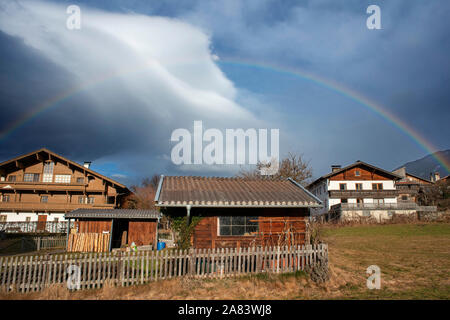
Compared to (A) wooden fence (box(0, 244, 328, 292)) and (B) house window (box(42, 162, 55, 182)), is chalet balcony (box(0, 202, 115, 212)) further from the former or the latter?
(A) wooden fence (box(0, 244, 328, 292))

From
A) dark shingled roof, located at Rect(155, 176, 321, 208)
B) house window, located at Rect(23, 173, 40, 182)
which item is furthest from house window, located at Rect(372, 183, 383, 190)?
house window, located at Rect(23, 173, 40, 182)

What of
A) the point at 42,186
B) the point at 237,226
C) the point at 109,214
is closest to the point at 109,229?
the point at 109,214

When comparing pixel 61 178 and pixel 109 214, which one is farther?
pixel 61 178

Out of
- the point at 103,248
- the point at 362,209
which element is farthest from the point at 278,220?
the point at 362,209

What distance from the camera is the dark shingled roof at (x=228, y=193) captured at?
11.6 metres

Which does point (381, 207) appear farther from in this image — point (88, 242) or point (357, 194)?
point (88, 242)

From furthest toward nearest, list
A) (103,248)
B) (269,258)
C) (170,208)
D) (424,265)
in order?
(103,248)
(424,265)
(170,208)
(269,258)

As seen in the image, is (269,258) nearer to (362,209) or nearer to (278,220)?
(278,220)

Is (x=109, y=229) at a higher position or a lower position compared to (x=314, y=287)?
higher

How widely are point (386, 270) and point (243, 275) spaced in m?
6.72

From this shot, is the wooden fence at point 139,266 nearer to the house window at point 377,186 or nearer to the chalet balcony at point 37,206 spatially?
the chalet balcony at point 37,206

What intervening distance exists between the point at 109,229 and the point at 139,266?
11799mm

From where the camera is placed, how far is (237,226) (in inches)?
491
